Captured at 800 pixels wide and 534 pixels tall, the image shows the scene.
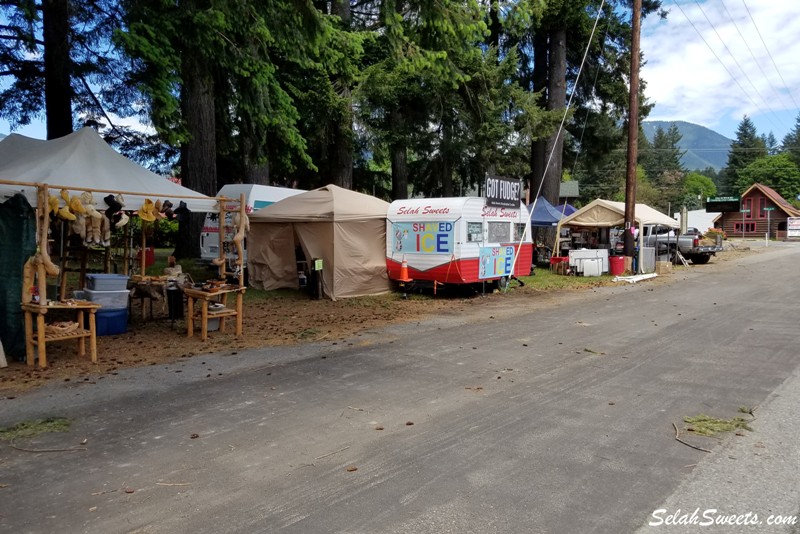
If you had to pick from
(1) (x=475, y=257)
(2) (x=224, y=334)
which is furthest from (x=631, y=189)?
(2) (x=224, y=334)

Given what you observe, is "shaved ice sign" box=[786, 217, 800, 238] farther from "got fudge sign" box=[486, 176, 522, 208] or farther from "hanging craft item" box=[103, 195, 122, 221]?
"hanging craft item" box=[103, 195, 122, 221]

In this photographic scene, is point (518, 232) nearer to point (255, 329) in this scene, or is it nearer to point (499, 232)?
point (499, 232)

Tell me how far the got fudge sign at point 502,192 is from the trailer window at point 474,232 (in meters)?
0.68

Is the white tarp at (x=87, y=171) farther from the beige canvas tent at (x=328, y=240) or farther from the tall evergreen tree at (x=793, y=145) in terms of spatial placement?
the tall evergreen tree at (x=793, y=145)

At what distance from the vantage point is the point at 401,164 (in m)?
25.3

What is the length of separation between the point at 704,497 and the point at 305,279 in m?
13.0

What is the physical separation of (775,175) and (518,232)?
9651 centimetres

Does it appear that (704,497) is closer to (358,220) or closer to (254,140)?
(358,220)

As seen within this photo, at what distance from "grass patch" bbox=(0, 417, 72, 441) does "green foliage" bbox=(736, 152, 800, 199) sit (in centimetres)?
10785

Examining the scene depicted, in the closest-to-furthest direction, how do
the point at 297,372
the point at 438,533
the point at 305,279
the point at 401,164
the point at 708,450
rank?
the point at 438,533 → the point at 708,450 → the point at 297,372 → the point at 305,279 → the point at 401,164

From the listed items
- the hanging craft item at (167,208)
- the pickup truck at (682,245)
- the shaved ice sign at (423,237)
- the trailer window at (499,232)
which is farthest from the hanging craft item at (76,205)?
the pickup truck at (682,245)

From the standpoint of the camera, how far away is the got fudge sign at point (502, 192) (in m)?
14.4

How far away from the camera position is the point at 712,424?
16.1 feet

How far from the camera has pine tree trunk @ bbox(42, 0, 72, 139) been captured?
531 inches
